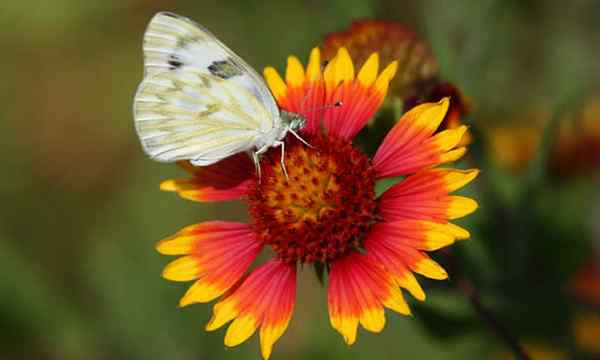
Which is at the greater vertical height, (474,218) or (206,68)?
(206,68)

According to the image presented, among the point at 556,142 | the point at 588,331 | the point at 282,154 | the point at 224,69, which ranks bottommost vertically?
the point at 588,331

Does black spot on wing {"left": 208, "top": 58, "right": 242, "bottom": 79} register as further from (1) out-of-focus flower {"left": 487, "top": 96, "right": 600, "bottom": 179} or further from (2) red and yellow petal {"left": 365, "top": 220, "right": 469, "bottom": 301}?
(1) out-of-focus flower {"left": 487, "top": 96, "right": 600, "bottom": 179}

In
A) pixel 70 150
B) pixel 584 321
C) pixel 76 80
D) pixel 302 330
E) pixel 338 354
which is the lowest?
pixel 302 330

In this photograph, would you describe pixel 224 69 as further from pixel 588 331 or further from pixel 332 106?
pixel 588 331

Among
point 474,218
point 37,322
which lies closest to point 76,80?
point 37,322

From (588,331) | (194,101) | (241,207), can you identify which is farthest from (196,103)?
(241,207)

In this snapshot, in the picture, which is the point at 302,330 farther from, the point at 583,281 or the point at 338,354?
the point at 583,281

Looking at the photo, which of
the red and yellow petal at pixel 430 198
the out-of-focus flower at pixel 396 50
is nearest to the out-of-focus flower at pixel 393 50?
the out-of-focus flower at pixel 396 50
